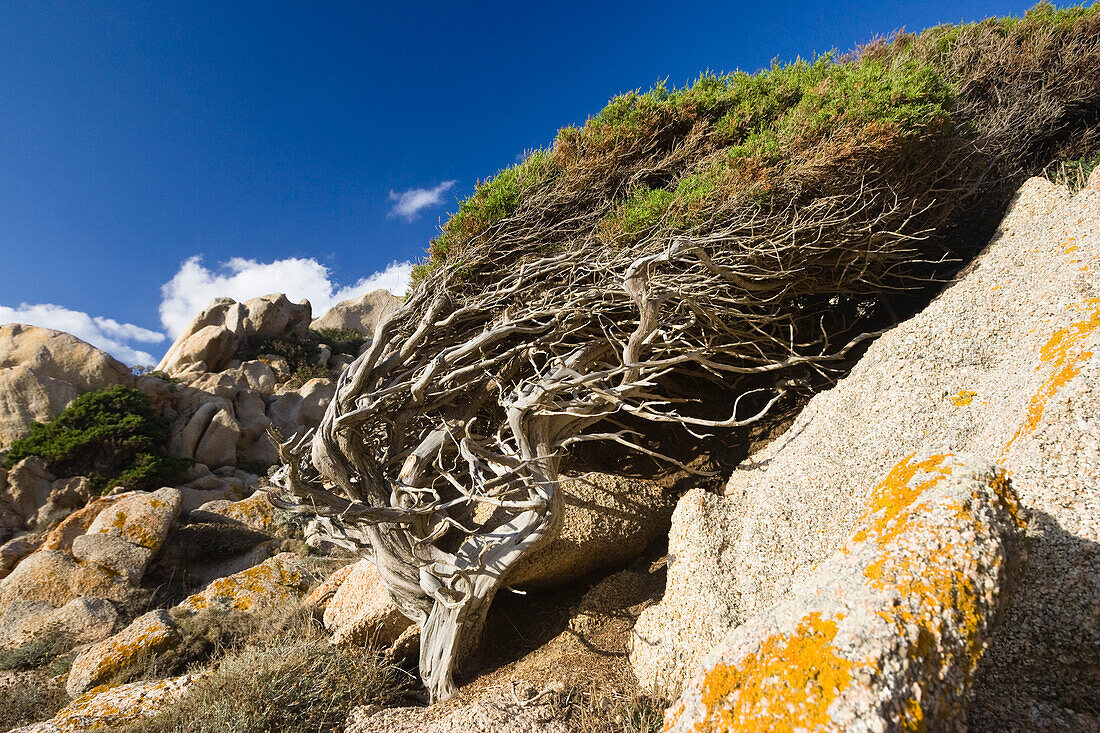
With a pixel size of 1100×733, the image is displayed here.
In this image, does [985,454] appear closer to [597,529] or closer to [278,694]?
[597,529]

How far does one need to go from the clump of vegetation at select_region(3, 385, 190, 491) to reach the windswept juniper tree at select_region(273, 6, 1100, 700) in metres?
13.1

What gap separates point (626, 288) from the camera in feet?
15.6

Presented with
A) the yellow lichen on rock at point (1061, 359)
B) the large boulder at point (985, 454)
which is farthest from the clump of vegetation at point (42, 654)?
the yellow lichen on rock at point (1061, 359)

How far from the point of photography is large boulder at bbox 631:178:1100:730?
2414mm

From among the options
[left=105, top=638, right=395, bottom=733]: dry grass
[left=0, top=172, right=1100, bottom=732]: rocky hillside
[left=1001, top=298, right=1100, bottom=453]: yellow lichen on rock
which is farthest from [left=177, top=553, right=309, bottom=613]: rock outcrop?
[left=1001, top=298, right=1100, bottom=453]: yellow lichen on rock

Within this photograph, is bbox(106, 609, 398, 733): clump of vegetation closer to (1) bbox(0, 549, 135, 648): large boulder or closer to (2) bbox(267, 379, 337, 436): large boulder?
(1) bbox(0, 549, 135, 648): large boulder

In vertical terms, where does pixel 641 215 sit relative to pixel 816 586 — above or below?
above

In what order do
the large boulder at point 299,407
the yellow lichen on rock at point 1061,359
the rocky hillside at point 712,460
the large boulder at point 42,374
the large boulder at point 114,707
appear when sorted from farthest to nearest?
the large boulder at point 299,407, the large boulder at point 42,374, the large boulder at point 114,707, the yellow lichen on rock at point 1061,359, the rocky hillside at point 712,460

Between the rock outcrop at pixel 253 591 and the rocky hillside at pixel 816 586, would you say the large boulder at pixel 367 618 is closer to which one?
the rocky hillside at pixel 816 586

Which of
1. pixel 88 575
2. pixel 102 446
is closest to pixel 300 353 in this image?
pixel 102 446

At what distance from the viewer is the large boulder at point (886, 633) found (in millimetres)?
1773

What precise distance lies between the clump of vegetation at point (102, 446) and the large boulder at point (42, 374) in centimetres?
135

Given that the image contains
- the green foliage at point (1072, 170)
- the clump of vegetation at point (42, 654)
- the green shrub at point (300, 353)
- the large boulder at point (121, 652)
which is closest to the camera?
the large boulder at point (121, 652)

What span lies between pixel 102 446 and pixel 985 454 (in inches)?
828
